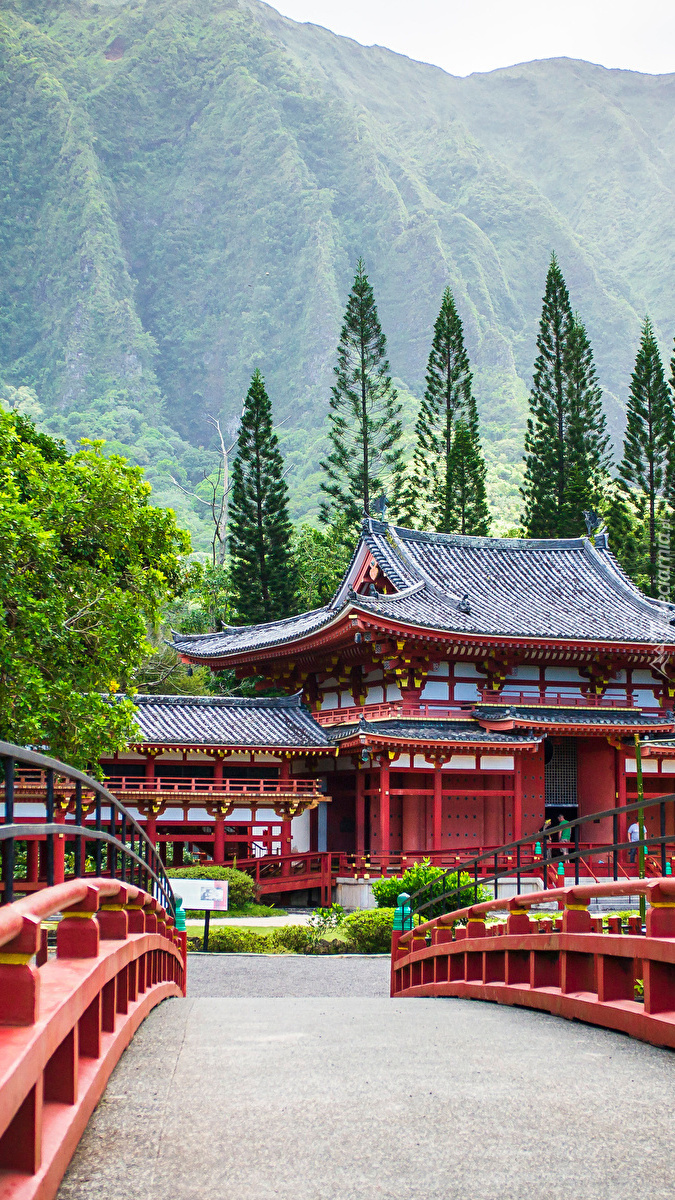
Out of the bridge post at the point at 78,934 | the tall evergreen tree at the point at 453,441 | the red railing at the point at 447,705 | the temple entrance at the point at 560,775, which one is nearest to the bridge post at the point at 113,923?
the bridge post at the point at 78,934

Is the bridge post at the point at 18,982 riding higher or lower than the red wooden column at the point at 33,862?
higher

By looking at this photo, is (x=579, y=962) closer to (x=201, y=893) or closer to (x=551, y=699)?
(x=201, y=893)

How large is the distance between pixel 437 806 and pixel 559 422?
25902 millimetres

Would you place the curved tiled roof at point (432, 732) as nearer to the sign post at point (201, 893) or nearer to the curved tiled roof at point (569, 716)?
the curved tiled roof at point (569, 716)

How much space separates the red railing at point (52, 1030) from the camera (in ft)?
10.2

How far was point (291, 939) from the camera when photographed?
21.1 metres

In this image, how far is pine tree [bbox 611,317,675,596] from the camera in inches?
1801

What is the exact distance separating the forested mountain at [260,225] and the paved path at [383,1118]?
97.7 meters

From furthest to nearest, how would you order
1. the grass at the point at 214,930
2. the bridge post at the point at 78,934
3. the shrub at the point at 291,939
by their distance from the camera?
the grass at the point at 214,930, the shrub at the point at 291,939, the bridge post at the point at 78,934

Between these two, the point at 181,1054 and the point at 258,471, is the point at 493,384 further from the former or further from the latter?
the point at 181,1054

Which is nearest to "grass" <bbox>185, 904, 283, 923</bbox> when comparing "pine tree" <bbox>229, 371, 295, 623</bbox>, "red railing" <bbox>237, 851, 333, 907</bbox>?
"red railing" <bbox>237, 851, 333, 907</bbox>

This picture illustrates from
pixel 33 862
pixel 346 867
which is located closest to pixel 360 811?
pixel 346 867

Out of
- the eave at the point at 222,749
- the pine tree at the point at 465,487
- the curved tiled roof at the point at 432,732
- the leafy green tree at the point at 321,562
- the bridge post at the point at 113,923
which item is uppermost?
the pine tree at the point at 465,487

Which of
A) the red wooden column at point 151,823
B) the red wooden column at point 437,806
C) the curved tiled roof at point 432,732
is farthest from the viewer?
the red wooden column at point 437,806
